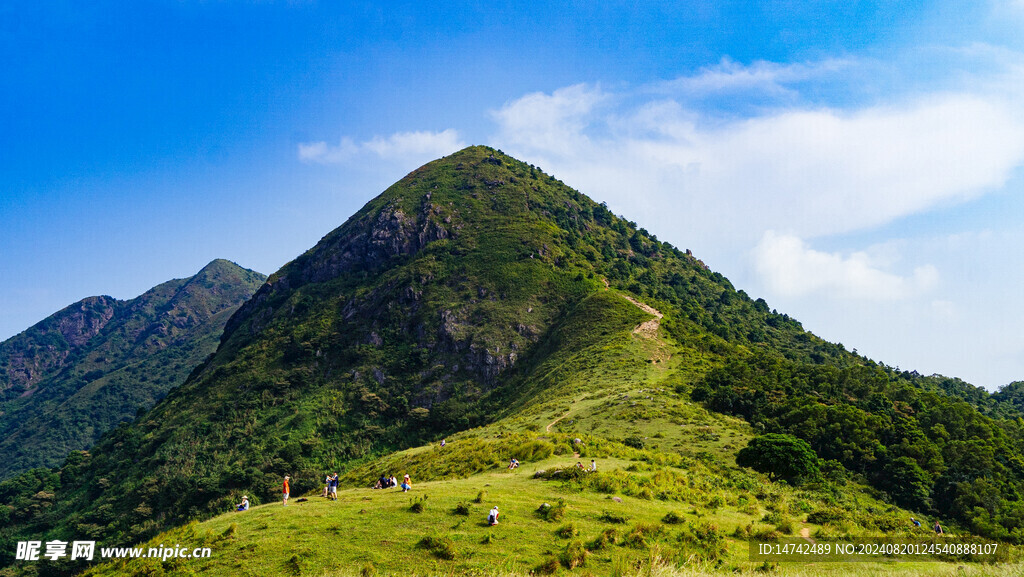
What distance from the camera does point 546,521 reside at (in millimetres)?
22641

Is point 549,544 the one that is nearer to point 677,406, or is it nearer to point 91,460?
point 677,406

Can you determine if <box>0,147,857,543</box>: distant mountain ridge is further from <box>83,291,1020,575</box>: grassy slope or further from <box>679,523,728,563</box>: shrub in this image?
<box>679,523,728,563</box>: shrub

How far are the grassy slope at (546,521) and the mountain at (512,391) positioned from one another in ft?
1.62

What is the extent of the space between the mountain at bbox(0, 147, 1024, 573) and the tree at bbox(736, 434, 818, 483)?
116 cm

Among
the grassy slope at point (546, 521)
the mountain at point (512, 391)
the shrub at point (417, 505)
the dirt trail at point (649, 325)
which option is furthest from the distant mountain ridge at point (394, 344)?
the shrub at point (417, 505)

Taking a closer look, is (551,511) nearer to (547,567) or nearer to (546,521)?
(546,521)

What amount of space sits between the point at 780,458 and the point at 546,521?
2773 centimetres

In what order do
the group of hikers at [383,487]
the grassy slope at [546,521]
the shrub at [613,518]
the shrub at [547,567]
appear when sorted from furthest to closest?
the shrub at [613,518] < the group of hikers at [383,487] < the grassy slope at [546,521] < the shrub at [547,567]

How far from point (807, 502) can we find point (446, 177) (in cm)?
15909

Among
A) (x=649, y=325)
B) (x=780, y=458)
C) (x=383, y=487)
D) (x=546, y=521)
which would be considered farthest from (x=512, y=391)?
(x=546, y=521)

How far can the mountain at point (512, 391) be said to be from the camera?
145ft

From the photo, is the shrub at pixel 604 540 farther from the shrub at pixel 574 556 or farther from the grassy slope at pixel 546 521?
the shrub at pixel 574 556

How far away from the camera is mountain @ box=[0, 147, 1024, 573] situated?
145 ft

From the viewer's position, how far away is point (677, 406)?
56750 millimetres
